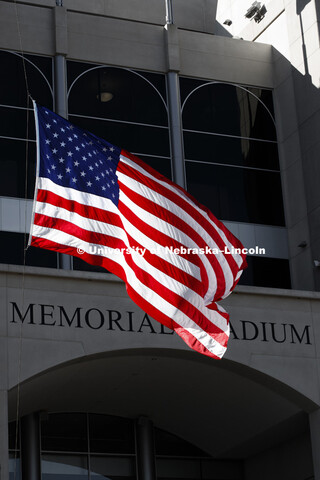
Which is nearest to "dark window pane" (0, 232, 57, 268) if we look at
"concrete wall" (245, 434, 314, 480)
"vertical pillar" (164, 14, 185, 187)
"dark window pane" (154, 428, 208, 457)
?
"vertical pillar" (164, 14, 185, 187)

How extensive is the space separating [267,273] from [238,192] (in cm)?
223

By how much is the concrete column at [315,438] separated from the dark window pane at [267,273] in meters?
5.85

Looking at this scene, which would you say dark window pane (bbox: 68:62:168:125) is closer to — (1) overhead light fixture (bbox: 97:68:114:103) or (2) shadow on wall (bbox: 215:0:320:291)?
(1) overhead light fixture (bbox: 97:68:114:103)

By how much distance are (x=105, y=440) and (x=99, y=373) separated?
336 centimetres

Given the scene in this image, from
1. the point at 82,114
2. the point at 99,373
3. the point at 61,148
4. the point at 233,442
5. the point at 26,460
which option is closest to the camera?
the point at 61,148

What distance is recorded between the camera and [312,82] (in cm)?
2786

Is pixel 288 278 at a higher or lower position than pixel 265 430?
higher

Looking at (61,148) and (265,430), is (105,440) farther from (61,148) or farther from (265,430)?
(61,148)

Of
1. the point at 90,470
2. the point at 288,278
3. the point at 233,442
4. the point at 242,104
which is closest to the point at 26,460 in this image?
the point at 90,470

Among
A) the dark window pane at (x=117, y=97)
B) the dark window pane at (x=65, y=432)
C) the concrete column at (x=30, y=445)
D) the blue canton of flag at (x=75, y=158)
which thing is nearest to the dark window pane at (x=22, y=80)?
the dark window pane at (x=117, y=97)

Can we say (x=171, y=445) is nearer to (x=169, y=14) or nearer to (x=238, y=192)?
(x=238, y=192)

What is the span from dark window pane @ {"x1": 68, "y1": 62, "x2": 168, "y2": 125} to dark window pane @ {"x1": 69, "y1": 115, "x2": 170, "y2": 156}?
0.20m

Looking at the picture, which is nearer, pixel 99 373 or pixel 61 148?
pixel 61 148

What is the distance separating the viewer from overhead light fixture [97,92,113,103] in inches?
1084
